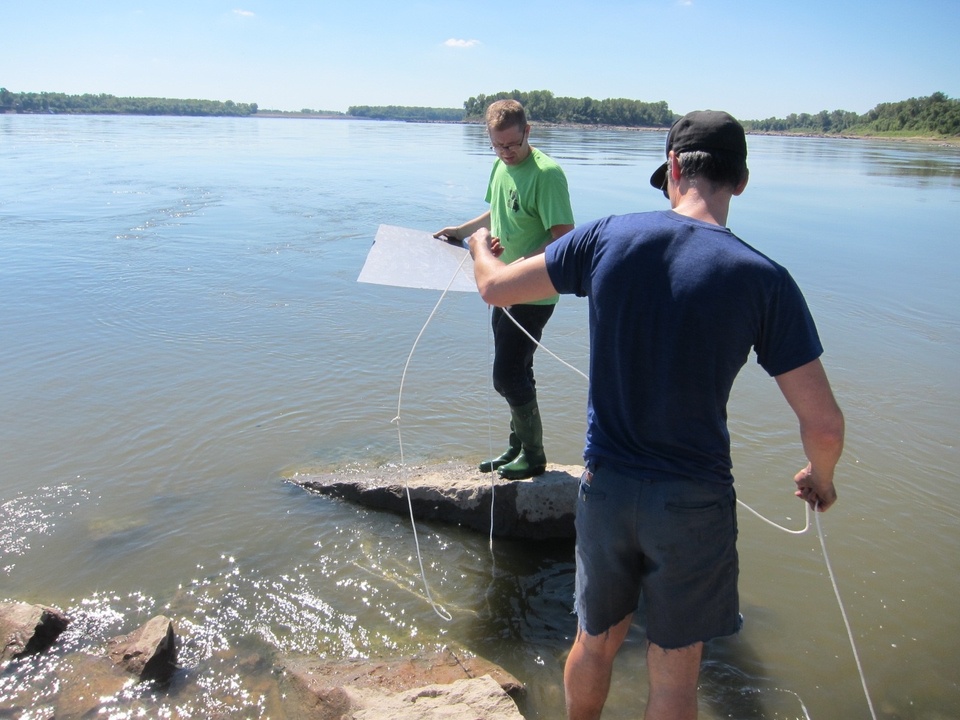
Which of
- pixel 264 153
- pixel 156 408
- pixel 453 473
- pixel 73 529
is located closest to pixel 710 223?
pixel 453 473

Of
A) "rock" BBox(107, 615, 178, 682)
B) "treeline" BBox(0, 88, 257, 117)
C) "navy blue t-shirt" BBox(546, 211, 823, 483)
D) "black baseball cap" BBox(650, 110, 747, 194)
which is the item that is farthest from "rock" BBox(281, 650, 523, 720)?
"treeline" BBox(0, 88, 257, 117)

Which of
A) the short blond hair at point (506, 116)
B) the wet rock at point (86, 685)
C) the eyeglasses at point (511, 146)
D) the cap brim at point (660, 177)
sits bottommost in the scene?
the wet rock at point (86, 685)

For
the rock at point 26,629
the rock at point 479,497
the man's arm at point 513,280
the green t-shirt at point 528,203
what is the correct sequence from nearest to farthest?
the man's arm at point 513,280 → the rock at point 26,629 → the green t-shirt at point 528,203 → the rock at point 479,497

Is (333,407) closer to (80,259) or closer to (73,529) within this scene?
(73,529)

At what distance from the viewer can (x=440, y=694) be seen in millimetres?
3107

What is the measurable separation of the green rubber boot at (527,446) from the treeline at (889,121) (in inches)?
3536

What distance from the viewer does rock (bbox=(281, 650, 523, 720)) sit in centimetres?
299

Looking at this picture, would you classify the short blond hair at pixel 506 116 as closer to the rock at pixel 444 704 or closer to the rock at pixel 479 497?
the rock at pixel 479 497

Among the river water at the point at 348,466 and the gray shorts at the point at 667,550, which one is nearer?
the gray shorts at the point at 667,550

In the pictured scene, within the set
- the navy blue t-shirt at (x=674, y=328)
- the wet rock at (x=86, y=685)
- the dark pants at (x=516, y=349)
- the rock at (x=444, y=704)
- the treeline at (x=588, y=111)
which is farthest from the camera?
the treeline at (x=588, y=111)

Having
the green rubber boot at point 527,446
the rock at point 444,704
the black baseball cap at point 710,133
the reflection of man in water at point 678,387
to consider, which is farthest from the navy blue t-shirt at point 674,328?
the green rubber boot at point 527,446

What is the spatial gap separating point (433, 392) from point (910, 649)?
14.0 feet

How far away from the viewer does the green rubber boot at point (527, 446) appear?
446cm

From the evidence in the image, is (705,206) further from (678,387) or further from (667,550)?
(667,550)
